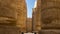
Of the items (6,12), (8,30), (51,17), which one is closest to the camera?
(8,30)

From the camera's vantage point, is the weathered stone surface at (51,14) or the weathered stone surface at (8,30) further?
the weathered stone surface at (51,14)

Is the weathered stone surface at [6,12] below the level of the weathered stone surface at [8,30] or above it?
above

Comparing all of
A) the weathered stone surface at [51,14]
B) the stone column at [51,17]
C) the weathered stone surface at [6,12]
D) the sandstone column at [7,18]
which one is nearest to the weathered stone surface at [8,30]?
the sandstone column at [7,18]

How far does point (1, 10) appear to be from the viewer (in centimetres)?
457

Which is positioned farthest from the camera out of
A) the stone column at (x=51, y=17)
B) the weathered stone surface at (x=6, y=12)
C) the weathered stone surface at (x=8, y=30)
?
the stone column at (x=51, y=17)

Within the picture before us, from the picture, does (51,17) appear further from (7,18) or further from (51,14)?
(7,18)

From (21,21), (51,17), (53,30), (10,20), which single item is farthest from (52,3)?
(21,21)

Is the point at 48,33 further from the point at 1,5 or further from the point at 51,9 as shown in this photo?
the point at 1,5

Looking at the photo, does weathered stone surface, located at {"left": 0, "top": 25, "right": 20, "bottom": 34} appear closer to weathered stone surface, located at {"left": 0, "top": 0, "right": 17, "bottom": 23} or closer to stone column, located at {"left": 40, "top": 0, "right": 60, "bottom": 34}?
weathered stone surface, located at {"left": 0, "top": 0, "right": 17, "bottom": 23}

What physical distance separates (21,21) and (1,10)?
11.3 metres

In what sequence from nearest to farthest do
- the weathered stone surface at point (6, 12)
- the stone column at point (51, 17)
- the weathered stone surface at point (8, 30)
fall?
the weathered stone surface at point (8, 30), the weathered stone surface at point (6, 12), the stone column at point (51, 17)

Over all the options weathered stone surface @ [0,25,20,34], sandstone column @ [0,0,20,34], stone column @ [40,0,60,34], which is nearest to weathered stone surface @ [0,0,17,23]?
sandstone column @ [0,0,20,34]

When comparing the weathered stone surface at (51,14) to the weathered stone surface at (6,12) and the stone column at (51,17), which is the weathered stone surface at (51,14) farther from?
the weathered stone surface at (6,12)

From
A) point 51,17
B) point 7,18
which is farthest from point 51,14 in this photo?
point 7,18
